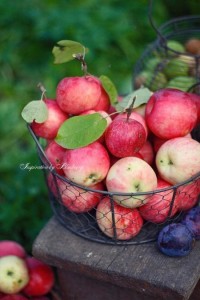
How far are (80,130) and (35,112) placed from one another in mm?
144

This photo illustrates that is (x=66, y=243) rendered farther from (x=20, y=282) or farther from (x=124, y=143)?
(x=124, y=143)

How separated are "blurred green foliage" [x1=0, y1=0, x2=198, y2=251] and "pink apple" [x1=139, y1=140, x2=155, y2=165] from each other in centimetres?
105

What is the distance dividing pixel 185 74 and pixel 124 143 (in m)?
0.59

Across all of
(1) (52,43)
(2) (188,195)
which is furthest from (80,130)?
(1) (52,43)

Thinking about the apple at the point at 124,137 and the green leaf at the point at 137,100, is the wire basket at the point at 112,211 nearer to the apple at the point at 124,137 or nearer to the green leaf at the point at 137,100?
the apple at the point at 124,137

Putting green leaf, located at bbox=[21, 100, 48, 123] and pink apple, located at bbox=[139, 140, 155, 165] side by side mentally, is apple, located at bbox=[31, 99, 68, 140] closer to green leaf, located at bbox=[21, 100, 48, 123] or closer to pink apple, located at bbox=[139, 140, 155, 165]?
green leaf, located at bbox=[21, 100, 48, 123]

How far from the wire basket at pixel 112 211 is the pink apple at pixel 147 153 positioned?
0.13 m

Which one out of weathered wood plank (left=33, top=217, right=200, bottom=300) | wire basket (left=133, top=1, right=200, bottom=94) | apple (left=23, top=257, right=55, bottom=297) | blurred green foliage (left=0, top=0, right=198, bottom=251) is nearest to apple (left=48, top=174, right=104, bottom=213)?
weathered wood plank (left=33, top=217, right=200, bottom=300)

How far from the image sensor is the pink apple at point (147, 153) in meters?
1.30

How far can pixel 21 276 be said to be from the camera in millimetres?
1450

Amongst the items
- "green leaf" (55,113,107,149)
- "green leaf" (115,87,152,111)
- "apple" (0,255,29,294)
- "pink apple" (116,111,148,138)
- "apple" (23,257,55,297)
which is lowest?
"apple" (23,257,55,297)

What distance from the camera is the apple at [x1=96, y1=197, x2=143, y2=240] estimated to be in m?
1.22

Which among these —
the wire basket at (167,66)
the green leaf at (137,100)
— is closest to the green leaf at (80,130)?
the green leaf at (137,100)

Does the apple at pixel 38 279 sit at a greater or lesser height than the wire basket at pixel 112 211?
lesser
